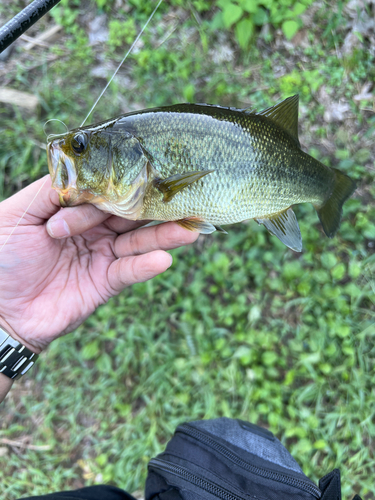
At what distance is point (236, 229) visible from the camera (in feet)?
9.97

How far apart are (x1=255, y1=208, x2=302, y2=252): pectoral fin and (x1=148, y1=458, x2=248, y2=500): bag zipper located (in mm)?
1588

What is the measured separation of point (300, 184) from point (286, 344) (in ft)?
5.05

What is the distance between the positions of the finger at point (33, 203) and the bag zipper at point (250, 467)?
70.6 inches

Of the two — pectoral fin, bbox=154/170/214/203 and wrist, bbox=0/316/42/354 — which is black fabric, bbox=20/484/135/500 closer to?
wrist, bbox=0/316/42/354

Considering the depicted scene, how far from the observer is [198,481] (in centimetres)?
206

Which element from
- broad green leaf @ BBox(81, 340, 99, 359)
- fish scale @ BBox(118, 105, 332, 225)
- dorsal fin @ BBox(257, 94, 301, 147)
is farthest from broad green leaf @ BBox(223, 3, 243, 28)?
broad green leaf @ BBox(81, 340, 99, 359)

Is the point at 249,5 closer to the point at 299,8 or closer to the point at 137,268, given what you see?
the point at 299,8

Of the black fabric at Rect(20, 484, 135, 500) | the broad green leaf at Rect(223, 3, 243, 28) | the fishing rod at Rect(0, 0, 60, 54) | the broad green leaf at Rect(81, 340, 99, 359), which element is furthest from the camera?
the broad green leaf at Rect(81, 340, 99, 359)

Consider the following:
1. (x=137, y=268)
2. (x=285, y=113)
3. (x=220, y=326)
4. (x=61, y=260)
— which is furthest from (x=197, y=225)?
(x=220, y=326)

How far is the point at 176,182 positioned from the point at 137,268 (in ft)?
→ 1.87

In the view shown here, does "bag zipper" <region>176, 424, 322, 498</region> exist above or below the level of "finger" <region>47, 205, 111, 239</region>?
below

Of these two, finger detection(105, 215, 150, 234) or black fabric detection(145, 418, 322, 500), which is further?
finger detection(105, 215, 150, 234)

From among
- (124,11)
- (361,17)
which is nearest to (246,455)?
(361,17)

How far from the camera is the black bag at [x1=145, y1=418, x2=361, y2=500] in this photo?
6.70 feet
